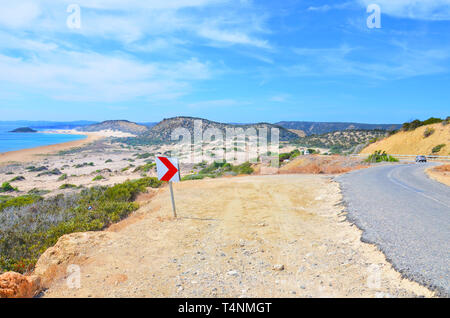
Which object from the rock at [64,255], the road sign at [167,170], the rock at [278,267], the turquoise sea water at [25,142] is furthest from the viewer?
the turquoise sea water at [25,142]

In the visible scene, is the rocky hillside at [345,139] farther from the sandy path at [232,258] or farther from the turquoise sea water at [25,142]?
the turquoise sea water at [25,142]

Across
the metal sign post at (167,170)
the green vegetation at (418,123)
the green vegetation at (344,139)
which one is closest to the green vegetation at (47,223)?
the metal sign post at (167,170)

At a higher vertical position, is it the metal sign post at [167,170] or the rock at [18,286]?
the metal sign post at [167,170]

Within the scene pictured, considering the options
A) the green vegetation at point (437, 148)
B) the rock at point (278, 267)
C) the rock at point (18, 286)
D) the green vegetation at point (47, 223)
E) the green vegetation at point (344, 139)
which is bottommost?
the green vegetation at point (47, 223)

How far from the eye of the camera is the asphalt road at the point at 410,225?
14.0ft

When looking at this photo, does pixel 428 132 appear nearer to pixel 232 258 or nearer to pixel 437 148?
pixel 437 148

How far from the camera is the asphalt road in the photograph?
4281 millimetres

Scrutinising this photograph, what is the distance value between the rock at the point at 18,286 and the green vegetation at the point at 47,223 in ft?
5.04

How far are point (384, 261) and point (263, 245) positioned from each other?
7.37 ft

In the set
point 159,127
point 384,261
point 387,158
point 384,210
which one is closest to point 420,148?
point 387,158

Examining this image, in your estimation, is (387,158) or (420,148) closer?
(387,158)

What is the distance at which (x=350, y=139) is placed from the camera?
2881 inches
